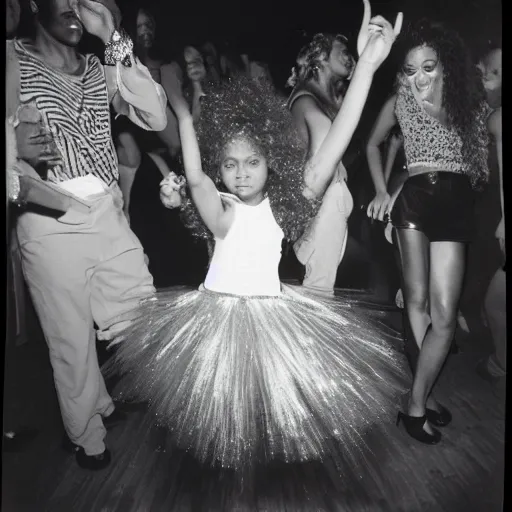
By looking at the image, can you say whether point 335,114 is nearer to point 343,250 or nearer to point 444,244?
point 343,250

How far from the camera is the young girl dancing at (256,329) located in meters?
1.70

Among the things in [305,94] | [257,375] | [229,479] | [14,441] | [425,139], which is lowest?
[229,479]

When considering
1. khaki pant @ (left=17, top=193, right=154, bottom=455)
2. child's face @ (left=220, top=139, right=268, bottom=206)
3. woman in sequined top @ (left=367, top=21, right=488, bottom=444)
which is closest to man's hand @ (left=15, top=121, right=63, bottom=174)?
khaki pant @ (left=17, top=193, right=154, bottom=455)

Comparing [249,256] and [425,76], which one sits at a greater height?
[425,76]

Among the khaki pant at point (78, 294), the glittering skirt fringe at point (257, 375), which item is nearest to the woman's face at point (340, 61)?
the glittering skirt fringe at point (257, 375)

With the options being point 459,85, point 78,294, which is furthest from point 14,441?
point 459,85

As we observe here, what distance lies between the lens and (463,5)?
70.9 inches

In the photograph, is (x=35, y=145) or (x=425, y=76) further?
(x=425, y=76)

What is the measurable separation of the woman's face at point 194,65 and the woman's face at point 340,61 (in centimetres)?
42

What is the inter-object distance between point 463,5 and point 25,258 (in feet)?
5.55

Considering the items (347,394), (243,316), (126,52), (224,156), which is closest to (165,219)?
(224,156)

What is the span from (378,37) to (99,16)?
923 mm

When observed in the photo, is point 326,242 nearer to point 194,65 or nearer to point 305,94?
point 305,94

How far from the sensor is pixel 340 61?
178 cm
